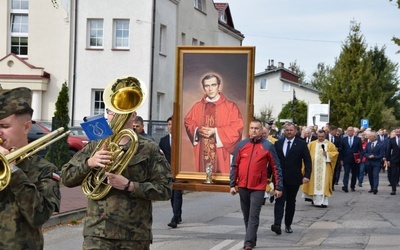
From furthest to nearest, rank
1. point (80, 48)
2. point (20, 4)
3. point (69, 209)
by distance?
point (20, 4) → point (80, 48) → point (69, 209)

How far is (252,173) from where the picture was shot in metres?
10.2

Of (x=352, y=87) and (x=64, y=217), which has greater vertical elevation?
(x=352, y=87)

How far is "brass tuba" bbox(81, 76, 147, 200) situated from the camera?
17.7ft

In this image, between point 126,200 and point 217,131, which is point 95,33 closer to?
point 217,131

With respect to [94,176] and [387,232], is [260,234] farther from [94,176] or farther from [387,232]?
[94,176]

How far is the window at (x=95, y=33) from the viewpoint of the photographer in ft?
108

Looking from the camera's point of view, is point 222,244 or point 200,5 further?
point 200,5

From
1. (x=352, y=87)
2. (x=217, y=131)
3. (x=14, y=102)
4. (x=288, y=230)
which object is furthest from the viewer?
(x=352, y=87)

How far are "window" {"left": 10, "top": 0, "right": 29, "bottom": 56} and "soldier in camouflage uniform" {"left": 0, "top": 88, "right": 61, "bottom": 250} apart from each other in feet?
101

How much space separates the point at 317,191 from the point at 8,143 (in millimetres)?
13509

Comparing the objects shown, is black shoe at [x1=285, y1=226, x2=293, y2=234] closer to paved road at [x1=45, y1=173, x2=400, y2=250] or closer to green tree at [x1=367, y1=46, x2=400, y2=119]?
paved road at [x1=45, y1=173, x2=400, y2=250]

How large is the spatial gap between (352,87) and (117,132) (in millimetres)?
56521

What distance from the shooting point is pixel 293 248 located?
1064 centimetres

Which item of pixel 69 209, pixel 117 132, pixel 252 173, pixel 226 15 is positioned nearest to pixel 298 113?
pixel 226 15
